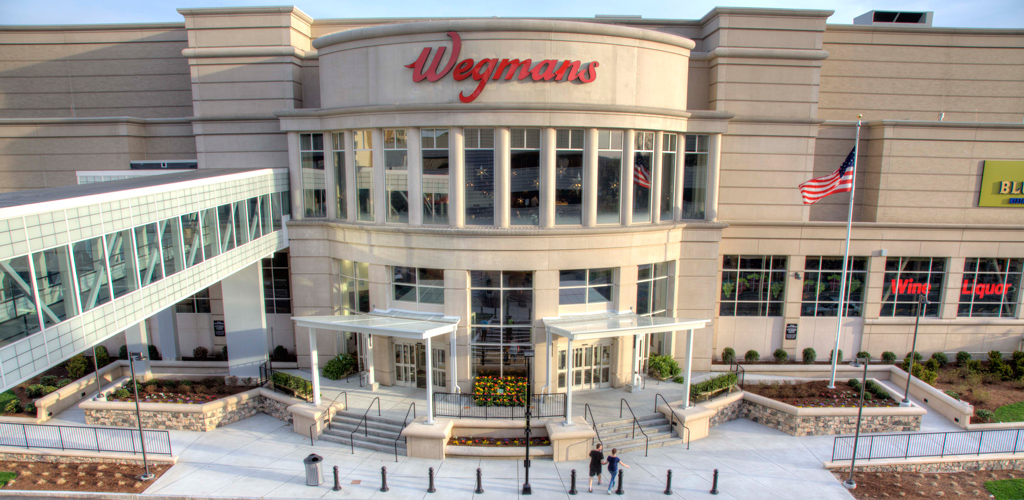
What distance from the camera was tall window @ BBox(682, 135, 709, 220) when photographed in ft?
72.2

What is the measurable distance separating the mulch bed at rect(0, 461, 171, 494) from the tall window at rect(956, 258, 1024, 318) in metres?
32.5

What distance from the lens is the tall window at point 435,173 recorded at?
19.1m

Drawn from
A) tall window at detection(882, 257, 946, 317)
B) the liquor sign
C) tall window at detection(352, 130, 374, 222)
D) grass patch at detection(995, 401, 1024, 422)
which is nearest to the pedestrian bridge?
tall window at detection(352, 130, 374, 222)

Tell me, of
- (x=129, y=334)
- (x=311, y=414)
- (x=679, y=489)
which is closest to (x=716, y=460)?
(x=679, y=489)

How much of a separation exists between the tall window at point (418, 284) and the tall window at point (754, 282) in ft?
42.3

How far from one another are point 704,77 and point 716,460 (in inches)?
619

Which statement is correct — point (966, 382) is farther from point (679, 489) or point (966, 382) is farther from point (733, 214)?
point (679, 489)

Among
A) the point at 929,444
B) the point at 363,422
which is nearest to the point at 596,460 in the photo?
the point at 363,422

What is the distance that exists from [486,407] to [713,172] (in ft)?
43.5

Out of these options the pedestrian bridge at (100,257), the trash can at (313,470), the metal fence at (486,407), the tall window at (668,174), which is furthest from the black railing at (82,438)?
the tall window at (668,174)

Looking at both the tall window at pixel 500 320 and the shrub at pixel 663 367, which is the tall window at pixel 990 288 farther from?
the tall window at pixel 500 320

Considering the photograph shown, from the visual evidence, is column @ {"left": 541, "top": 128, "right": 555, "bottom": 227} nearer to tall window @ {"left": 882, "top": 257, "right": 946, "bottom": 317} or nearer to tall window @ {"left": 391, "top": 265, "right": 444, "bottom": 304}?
tall window @ {"left": 391, "top": 265, "right": 444, "bottom": 304}

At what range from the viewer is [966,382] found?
→ 21.8 meters

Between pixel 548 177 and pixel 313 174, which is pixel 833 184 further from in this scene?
pixel 313 174
